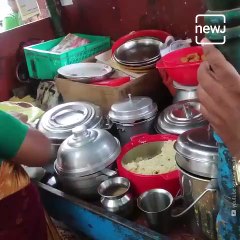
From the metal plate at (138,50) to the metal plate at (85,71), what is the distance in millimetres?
103

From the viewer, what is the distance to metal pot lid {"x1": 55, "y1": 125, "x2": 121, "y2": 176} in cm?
133

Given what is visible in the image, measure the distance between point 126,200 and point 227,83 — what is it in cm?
72

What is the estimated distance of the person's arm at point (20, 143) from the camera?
3.39ft

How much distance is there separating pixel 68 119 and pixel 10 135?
28.7 inches

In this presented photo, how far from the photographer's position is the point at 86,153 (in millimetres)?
1339

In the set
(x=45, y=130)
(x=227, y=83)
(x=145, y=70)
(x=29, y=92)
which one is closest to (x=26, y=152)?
(x=45, y=130)

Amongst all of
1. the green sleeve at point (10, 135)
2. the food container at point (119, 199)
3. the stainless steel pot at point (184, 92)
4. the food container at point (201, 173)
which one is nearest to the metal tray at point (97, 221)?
the food container at point (119, 199)

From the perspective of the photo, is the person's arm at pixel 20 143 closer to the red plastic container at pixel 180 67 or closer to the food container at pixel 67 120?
the food container at pixel 67 120

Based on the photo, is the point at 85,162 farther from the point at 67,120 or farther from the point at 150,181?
the point at 67,120

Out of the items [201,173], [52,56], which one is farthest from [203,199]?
[52,56]

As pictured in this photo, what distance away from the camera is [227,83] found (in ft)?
2.05

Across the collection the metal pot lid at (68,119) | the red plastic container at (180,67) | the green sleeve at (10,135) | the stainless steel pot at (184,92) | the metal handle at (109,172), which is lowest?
the metal handle at (109,172)

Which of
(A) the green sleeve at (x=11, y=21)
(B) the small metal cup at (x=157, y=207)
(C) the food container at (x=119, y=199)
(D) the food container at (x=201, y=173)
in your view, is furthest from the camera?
(A) the green sleeve at (x=11, y=21)

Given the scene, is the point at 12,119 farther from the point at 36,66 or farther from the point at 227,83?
the point at 36,66
